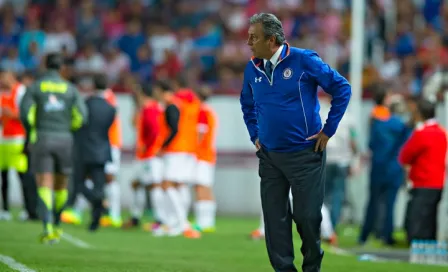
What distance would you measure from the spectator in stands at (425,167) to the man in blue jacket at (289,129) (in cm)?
528

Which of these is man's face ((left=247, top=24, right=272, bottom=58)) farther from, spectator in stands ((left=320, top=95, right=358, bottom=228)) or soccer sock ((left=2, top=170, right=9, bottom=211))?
soccer sock ((left=2, top=170, right=9, bottom=211))

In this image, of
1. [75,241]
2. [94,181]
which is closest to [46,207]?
[75,241]

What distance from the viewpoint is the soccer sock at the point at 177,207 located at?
704 inches

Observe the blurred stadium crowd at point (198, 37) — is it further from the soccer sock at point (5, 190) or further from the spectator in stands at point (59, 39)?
the soccer sock at point (5, 190)

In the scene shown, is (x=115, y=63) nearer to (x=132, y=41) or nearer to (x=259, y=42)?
(x=132, y=41)

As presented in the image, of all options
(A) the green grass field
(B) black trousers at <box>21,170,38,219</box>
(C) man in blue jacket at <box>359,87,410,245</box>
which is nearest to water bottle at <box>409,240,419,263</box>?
(A) the green grass field

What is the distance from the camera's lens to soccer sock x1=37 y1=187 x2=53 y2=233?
1430cm

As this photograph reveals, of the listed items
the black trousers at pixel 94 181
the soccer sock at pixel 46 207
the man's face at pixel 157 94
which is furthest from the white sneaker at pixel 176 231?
the soccer sock at pixel 46 207

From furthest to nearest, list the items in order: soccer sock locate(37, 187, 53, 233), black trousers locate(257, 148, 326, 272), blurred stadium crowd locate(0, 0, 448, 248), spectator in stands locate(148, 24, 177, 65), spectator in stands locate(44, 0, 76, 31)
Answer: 1. spectator in stands locate(44, 0, 76, 31)
2. spectator in stands locate(148, 24, 177, 65)
3. blurred stadium crowd locate(0, 0, 448, 248)
4. soccer sock locate(37, 187, 53, 233)
5. black trousers locate(257, 148, 326, 272)

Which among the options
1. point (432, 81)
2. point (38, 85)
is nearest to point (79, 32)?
point (432, 81)

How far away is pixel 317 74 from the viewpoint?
9.62 m

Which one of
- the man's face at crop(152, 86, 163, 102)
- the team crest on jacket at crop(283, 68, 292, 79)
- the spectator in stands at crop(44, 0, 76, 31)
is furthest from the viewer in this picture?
the spectator in stands at crop(44, 0, 76, 31)

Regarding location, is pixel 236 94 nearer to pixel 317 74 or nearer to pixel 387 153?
pixel 387 153

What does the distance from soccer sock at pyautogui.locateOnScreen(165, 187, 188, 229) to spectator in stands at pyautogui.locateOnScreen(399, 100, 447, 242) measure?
405 centimetres
